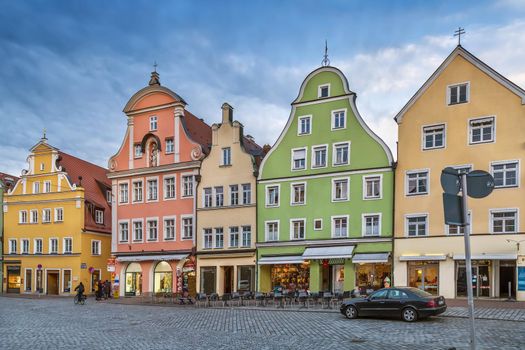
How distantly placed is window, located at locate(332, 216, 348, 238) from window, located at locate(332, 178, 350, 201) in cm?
137

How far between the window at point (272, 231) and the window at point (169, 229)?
8.95 metres

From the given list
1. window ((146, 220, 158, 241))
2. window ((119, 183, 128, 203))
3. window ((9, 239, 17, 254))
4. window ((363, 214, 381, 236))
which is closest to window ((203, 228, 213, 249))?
window ((146, 220, 158, 241))

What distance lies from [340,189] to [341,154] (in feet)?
7.95

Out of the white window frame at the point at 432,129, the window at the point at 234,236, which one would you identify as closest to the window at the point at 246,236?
the window at the point at 234,236

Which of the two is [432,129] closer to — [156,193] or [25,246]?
[156,193]

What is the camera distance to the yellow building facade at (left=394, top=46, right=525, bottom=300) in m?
30.8

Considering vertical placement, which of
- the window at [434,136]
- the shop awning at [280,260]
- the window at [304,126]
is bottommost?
the shop awning at [280,260]

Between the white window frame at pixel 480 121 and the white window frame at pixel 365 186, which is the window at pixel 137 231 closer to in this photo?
the white window frame at pixel 365 186

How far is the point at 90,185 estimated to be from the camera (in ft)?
174

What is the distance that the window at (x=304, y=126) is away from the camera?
126ft

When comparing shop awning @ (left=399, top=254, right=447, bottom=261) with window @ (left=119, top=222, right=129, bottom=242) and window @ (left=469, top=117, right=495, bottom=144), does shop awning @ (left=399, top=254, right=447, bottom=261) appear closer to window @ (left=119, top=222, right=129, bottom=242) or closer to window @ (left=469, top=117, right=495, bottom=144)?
window @ (left=469, top=117, right=495, bottom=144)

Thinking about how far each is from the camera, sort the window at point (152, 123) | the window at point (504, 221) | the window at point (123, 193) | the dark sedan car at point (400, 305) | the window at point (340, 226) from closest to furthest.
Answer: the dark sedan car at point (400, 305)
the window at point (504, 221)
the window at point (340, 226)
the window at point (152, 123)
the window at point (123, 193)

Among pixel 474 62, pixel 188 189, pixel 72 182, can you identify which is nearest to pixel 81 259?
pixel 72 182

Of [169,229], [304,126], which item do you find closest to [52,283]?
[169,229]
